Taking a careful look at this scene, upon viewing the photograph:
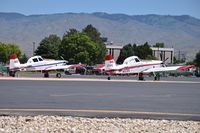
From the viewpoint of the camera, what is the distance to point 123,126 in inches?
418

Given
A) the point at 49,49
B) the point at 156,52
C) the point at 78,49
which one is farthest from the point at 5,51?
the point at 156,52

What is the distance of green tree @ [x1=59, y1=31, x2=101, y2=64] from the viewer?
333 ft

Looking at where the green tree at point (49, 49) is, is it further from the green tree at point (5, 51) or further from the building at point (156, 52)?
the building at point (156, 52)

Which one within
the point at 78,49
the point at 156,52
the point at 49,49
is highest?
the point at 156,52

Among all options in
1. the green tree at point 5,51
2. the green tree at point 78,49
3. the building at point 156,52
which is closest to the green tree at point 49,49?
the green tree at point 78,49

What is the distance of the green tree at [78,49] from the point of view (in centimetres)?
10164

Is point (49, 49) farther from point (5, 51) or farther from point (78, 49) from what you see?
point (78, 49)

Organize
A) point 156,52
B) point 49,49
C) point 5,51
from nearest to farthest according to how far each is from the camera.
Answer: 1. point 49,49
2. point 5,51
3. point 156,52

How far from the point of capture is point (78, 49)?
10312 cm

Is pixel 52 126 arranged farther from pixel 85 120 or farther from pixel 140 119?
pixel 140 119

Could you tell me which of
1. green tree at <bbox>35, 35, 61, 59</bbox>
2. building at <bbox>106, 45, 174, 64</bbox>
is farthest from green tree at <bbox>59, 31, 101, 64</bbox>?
building at <bbox>106, 45, 174, 64</bbox>

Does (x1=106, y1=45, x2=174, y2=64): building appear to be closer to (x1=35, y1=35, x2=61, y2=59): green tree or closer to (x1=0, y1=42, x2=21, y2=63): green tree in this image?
(x1=35, y1=35, x2=61, y2=59): green tree

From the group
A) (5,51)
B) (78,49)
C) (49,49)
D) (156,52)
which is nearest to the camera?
(78,49)

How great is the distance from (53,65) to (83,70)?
2725cm
